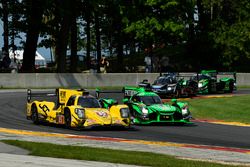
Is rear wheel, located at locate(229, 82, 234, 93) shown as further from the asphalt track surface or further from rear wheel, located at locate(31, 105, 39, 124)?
rear wheel, located at locate(31, 105, 39, 124)

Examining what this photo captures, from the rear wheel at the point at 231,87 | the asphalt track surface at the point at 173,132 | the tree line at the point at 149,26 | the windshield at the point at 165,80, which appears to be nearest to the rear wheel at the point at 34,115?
the asphalt track surface at the point at 173,132

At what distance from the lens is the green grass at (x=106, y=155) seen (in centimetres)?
1223

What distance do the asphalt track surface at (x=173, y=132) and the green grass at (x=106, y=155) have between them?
12.7 feet

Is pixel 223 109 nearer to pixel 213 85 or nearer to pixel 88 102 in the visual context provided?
pixel 88 102

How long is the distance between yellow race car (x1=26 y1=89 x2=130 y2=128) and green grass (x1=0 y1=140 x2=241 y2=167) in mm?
4537

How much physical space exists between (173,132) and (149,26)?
28502 mm

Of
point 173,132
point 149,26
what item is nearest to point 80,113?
point 173,132

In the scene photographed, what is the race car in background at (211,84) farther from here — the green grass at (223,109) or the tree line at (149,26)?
the tree line at (149,26)

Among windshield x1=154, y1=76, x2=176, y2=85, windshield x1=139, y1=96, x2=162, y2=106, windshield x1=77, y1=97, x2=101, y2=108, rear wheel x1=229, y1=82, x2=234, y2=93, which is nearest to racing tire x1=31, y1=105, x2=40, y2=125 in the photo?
windshield x1=77, y1=97, x2=101, y2=108

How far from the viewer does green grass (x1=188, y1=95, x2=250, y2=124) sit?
2662 cm

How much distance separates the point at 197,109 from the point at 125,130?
9373 millimetres

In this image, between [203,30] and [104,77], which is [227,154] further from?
[203,30]

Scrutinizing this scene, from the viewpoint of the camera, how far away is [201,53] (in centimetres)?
5706

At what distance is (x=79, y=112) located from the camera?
65.6 feet
